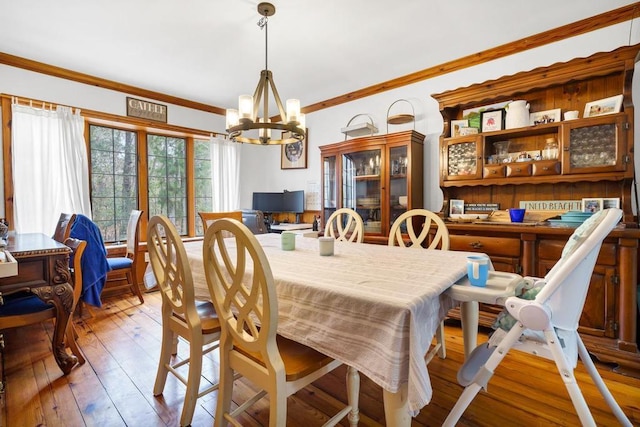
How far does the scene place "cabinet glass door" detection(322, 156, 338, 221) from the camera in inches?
141

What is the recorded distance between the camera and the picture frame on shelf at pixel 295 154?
14.0ft

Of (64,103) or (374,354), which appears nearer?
(374,354)

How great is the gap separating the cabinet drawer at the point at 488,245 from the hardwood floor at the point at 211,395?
695mm

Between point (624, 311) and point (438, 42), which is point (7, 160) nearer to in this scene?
point (438, 42)

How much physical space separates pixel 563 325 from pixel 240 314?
1.19 metres

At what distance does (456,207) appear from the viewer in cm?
283

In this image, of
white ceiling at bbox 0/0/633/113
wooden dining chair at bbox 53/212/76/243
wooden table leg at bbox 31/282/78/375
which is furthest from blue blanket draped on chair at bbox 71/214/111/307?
white ceiling at bbox 0/0/633/113

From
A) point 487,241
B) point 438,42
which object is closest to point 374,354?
point 487,241

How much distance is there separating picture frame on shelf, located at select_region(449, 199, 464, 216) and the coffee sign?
354 cm

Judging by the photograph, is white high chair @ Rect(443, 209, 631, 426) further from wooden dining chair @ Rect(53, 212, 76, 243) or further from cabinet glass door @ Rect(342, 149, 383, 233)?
wooden dining chair @ Rect(53, 212, 76, 243)

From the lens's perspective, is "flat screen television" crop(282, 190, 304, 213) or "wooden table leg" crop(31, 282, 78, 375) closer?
"wooden table leg" crop(31, 282, 78, 375)

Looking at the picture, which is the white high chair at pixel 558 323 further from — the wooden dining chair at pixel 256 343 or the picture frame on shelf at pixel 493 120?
the picture frame on shelf at pixel 493 120

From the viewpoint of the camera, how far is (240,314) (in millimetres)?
1099

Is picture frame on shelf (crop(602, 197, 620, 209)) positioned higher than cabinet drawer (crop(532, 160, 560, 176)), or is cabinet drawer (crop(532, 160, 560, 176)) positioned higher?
cabinet drawer (crop(532, 160, 560, 176))
